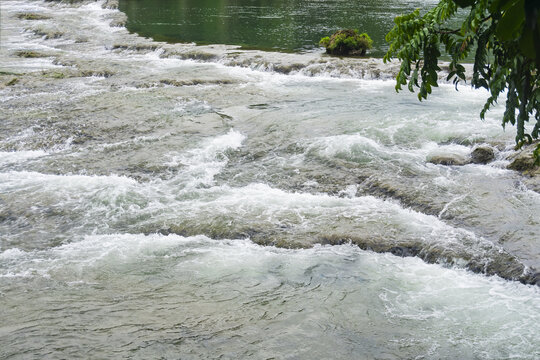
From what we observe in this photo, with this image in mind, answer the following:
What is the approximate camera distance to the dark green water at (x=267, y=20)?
2748cm

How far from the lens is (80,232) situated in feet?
29.1

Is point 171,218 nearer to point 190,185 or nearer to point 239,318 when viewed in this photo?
point 190,185

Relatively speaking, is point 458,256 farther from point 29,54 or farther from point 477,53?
point 29,54

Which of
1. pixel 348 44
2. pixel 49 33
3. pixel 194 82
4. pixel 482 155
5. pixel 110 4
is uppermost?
pixel 110 4

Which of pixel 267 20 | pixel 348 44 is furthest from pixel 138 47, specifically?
pixel 267 20

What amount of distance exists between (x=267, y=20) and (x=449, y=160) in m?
25.3

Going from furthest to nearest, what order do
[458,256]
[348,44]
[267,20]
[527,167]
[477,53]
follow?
1. [267,20]
2. [348,44]
3. [527,167]
4. [458,256]
5. [477,53]

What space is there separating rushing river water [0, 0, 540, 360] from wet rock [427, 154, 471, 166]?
14 cm

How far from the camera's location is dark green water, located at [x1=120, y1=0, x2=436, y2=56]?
27484 mm

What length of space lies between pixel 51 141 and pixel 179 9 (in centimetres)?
3269

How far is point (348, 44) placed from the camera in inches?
886

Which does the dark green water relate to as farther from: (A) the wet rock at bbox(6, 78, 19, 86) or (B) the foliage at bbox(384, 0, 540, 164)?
(B) the foliage at bbox(384, 0, 540, 164)

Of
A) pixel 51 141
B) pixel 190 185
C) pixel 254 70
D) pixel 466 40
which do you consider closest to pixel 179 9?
pixel 254 70

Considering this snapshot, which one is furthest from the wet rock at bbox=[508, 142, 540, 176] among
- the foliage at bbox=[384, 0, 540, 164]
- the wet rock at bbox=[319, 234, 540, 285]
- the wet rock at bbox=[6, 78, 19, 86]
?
the wet rock at bbox=[6, 78, 19, 86]
